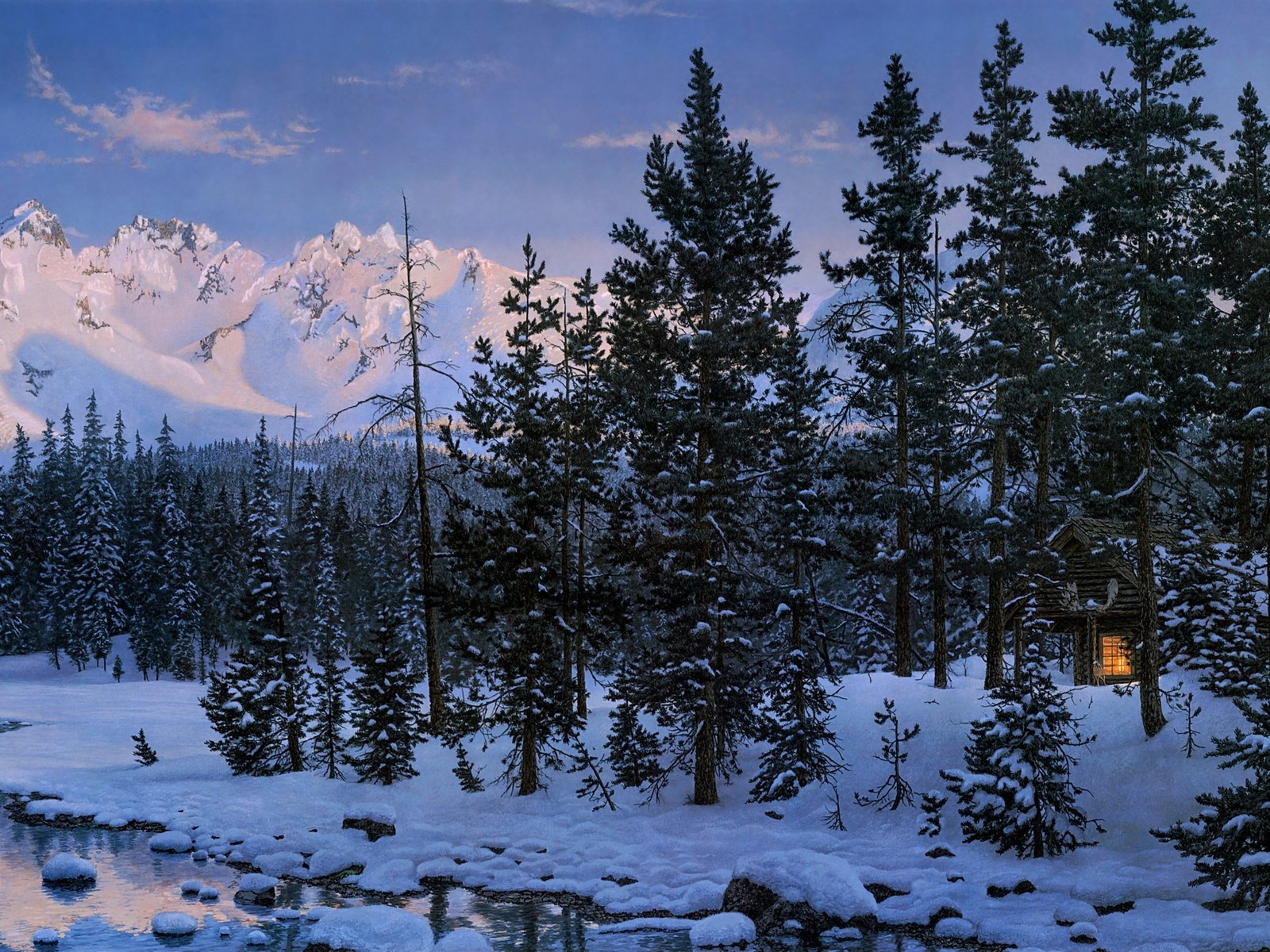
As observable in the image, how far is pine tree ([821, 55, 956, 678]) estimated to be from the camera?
2675cm

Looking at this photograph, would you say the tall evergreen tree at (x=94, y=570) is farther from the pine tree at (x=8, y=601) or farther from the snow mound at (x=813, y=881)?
the snow mound at (x=813, y=881)

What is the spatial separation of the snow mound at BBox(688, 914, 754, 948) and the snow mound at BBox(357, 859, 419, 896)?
6.41m

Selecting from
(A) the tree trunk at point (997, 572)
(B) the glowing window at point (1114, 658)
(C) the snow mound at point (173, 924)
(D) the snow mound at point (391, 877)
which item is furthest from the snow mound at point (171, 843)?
(B) the glowing window at point (1114, 658)

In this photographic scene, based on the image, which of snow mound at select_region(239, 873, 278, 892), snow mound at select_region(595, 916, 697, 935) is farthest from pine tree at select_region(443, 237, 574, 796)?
snow mound at select_region(595, 916, 697, 935)

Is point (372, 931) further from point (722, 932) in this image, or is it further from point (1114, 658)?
point (1114, 658)

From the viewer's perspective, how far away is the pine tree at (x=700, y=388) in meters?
23.4

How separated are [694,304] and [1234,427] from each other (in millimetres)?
11952

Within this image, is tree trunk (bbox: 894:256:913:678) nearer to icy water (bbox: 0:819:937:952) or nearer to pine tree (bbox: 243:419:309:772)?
icy water (bbox: 0:819:937:952)

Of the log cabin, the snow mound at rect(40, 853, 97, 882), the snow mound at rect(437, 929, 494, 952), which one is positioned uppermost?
the log cabin

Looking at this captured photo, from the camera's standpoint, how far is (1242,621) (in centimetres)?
2212

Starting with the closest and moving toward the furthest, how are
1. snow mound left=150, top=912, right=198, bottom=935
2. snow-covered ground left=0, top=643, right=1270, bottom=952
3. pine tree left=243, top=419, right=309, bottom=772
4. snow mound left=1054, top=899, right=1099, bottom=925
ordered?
snow mound left=1054, top=899, right=1099, bottom=925 → snow mound left=150, top=912, right=198, bottom=935 → snow-covered ground left=0, top=643, right=1270, bottom=952 → pine tree left=243, top=419, right=309, bottom=772

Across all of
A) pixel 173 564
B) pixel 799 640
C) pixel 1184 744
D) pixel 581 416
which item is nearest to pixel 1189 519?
pixel 1184 744

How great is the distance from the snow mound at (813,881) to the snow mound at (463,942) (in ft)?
16.0

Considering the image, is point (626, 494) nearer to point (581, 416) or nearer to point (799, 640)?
point (581, 416)
